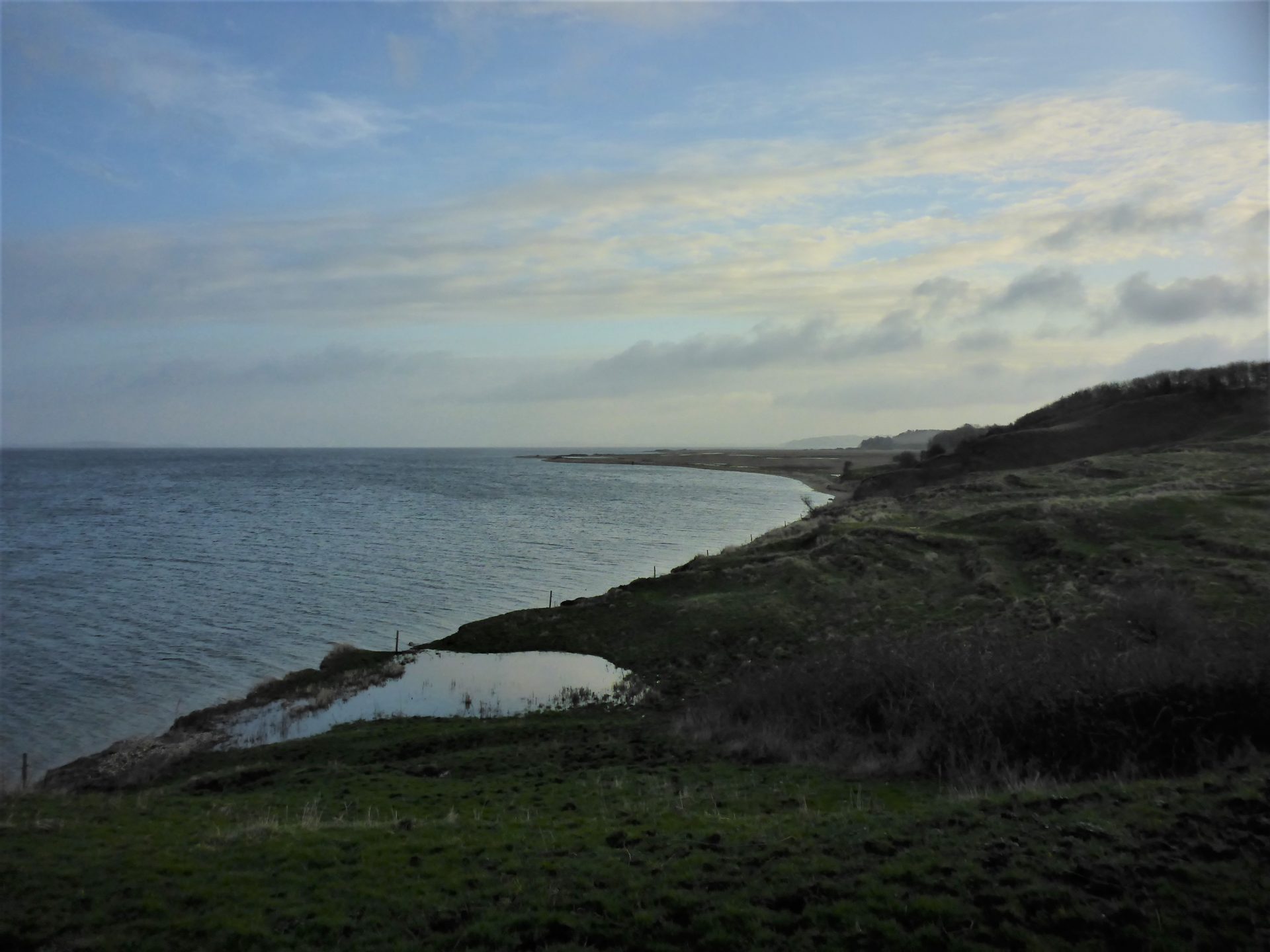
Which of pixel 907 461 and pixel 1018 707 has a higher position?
pixel 907 461

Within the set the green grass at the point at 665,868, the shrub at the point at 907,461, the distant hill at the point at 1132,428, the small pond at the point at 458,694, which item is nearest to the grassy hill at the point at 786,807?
the green grass at the point at 665,868

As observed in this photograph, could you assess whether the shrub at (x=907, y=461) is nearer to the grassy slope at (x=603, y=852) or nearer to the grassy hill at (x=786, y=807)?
the grassy hill at (x=786, y=807)

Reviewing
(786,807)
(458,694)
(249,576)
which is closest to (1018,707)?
(786,807)

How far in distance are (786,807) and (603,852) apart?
4.52m

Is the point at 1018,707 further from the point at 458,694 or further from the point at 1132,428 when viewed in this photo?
the point at 1132,428

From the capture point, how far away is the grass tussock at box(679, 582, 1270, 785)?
16609 millimetres

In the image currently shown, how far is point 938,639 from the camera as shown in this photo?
24.8 meters

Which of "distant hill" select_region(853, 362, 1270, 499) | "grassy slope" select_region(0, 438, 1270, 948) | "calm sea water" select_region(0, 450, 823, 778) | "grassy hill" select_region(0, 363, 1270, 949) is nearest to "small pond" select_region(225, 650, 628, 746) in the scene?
"grassy hill" select_region(0, 363, 1270, 949)

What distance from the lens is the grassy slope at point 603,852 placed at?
391 inches

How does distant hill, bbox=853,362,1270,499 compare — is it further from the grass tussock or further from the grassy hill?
the grass tussock

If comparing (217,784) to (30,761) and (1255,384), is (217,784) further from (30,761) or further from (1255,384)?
(1255,384)

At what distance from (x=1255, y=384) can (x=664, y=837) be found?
9013cm

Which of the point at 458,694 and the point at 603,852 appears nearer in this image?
the point at 603,852

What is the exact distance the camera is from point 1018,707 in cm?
1819
